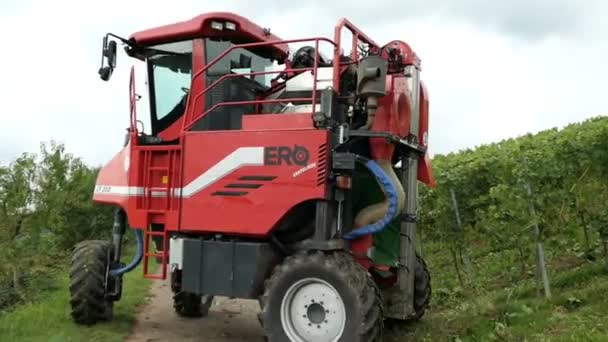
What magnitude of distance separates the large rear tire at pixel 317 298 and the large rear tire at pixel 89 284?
8.74 feet

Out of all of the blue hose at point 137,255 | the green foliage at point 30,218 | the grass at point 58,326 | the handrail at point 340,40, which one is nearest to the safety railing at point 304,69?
the handrail at point 340,40

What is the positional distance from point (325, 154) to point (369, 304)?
150 centimetres

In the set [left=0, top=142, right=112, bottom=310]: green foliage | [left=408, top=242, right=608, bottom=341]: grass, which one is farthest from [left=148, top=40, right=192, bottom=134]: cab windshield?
[left=0, top=142, right=112, bottom=310]: green foliage

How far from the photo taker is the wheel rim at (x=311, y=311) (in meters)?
6.05

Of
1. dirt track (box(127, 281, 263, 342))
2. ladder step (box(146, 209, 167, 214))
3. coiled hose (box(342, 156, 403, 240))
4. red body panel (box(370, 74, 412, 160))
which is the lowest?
dirt track (box(127, 281, 263, 342))

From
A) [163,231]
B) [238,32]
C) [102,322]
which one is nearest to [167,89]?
[238,32]

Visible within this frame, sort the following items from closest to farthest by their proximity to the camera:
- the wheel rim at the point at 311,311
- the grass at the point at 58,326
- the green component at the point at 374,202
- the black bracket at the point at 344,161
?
the wheel rim at the point at 311,311 → the black bracket at the point at 344,161 → the green component at the point at 374,202 → the grass at the point at 58,326

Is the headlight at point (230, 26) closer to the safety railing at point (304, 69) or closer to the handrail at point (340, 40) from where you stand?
the safety railing at point (304, 69)

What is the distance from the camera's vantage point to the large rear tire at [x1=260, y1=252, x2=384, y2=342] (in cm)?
589

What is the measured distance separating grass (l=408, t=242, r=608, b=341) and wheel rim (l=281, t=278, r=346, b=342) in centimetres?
133

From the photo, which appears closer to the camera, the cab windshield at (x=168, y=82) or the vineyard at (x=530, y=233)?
the vineyard at (x=530, y=233)

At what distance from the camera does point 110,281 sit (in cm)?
809

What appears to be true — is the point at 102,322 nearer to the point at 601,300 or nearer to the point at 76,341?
the point at 76,341

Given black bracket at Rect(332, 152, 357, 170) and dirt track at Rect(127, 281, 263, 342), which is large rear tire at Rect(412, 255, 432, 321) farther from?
black bracket at Rect(332, 152, 357, 170)
